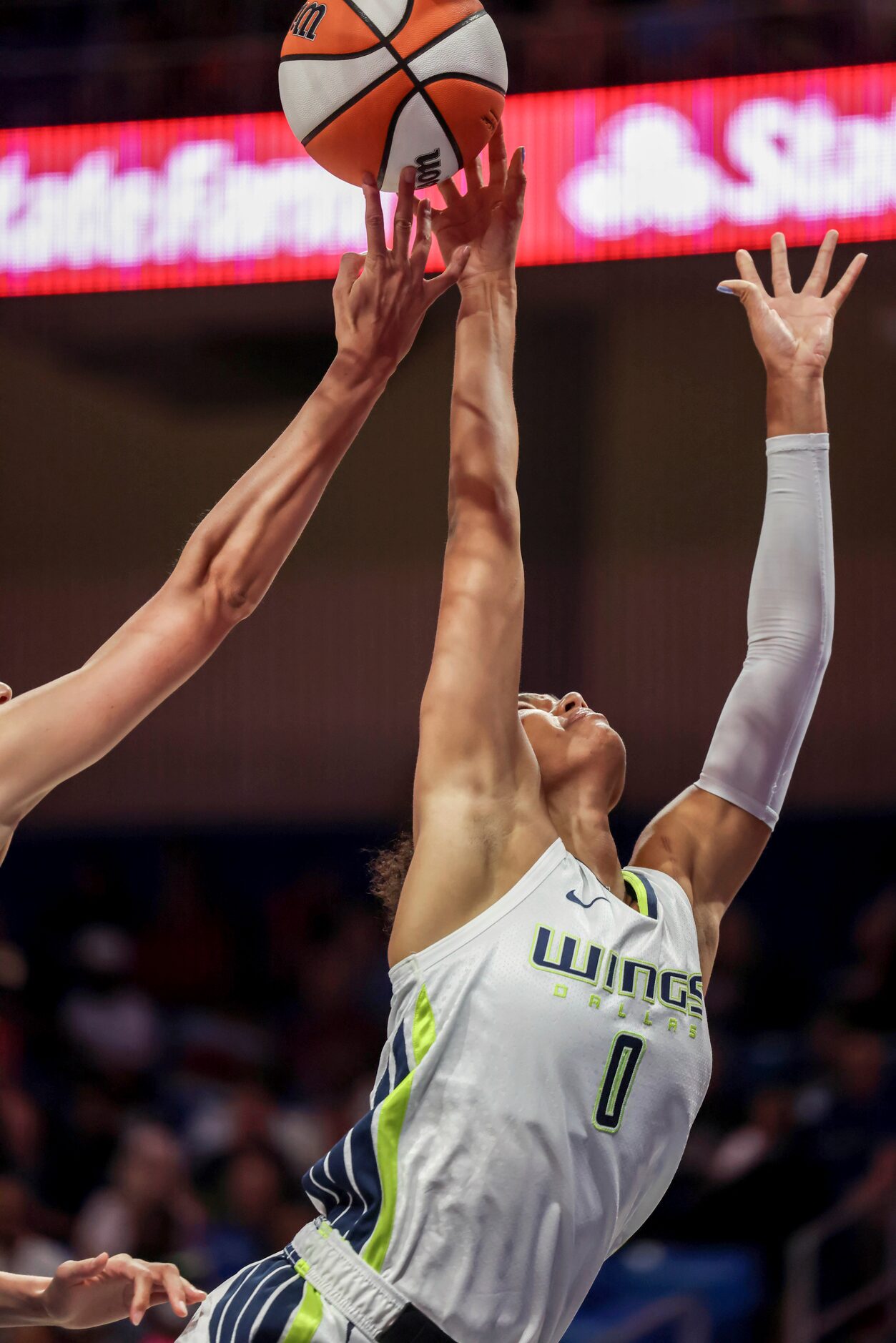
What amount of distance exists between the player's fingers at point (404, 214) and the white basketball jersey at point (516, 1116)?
3.72ft

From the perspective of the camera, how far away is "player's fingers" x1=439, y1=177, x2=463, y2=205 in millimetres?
2908

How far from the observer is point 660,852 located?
2.66 m

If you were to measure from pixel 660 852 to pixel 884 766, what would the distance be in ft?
12.9

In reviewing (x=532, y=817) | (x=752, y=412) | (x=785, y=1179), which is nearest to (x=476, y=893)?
(x=532, y=817)

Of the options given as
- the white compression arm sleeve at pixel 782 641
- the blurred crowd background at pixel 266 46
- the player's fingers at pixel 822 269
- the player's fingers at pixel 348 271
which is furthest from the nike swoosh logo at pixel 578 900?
the blurred crowd background at pixel 266 46

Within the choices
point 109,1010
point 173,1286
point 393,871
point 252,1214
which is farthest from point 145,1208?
point 393,871

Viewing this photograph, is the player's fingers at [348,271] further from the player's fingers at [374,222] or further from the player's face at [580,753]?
the player's face at [580,753]

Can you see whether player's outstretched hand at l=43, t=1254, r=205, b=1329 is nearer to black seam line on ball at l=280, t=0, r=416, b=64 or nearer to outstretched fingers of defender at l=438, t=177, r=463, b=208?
outstretched fingers of defender at l=438, t=177, r=463, b=208

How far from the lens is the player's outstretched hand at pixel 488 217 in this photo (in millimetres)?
2762

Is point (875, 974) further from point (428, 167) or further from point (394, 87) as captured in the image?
point (394, 87)

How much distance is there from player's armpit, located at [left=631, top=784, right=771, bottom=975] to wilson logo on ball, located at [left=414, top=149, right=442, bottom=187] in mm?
1270

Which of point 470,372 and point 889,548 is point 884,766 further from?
point 470,372

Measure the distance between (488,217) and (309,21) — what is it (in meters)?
0.60

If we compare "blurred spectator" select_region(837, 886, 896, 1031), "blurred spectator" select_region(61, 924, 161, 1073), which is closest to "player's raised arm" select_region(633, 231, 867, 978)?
"blurred spectator" select_region(837, 886, 896, 1031)
